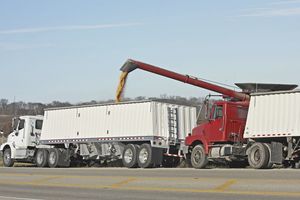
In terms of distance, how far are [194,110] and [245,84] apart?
9.70 feet

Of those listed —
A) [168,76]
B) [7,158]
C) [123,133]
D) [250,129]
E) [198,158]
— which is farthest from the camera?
[7,158]

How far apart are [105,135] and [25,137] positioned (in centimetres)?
692

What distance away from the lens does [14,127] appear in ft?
113

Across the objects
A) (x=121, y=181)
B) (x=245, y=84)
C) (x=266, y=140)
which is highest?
(x=245, y=84)

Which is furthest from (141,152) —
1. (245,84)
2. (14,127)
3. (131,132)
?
(14,127)

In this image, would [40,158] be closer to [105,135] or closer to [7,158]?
[7,158]

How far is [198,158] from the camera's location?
25594 millimetres

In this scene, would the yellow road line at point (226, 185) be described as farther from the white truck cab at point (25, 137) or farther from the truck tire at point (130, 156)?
the white truck cab at point (25, 137)

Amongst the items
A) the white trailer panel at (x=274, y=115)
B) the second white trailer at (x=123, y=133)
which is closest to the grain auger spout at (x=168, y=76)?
the second white trailer at (x=123, y=133)

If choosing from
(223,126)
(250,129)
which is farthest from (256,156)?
(223,126)

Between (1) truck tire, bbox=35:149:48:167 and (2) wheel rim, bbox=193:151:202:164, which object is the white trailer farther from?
(1) truck tire, bbox=35:149:48:167

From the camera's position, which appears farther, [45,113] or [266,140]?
[45,113]

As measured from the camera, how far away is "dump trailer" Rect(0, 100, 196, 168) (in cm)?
2734

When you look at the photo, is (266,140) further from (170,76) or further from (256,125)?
(170,76)
